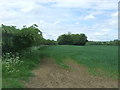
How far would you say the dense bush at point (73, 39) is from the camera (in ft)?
194

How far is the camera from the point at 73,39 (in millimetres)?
61938

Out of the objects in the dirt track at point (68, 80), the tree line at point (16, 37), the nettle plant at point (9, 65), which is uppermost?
the tree line at point (16, 37)

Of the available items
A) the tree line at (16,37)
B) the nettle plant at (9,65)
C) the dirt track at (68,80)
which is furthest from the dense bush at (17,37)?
the dirt track at (68,80)

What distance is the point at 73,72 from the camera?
12.8 metres

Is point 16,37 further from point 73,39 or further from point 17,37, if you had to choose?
point 73,39

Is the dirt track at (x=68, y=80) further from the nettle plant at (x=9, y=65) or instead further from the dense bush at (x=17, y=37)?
the dense bush at (x=17, y=37)

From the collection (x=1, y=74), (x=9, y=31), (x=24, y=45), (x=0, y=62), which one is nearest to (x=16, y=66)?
(x=0, y=62)

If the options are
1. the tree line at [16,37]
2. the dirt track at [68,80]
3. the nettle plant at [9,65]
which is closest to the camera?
the dirt track at [68,80]

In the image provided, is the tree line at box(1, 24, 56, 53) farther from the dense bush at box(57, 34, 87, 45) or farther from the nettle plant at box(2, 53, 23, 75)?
the dense bush at box(57, 34, 87, 45)

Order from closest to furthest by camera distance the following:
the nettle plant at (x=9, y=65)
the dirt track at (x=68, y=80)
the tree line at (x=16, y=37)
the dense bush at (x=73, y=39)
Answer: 1. the dirt track at (x=68, y=80)
2. the nettle plant at (x=9, y=65)
3. the tree line at (x=16, y=37)
4. the dense bush at (x=73, y=39)

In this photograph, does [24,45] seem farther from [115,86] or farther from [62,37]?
[62,37]

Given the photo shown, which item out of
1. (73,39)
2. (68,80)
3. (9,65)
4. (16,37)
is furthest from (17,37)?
(73,39)

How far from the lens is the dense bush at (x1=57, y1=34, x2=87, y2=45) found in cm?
5909

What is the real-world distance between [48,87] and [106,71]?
14.3ft
